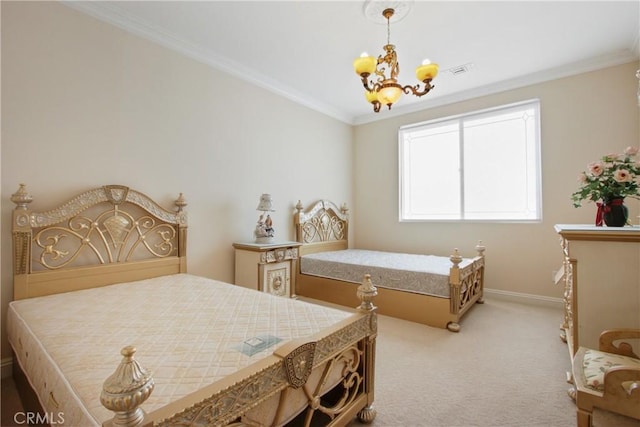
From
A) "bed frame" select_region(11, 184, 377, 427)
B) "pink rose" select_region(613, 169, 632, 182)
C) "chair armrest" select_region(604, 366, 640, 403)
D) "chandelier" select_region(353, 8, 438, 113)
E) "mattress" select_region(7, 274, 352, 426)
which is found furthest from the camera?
"chandelier" select_region(353, 8, 438, 113)

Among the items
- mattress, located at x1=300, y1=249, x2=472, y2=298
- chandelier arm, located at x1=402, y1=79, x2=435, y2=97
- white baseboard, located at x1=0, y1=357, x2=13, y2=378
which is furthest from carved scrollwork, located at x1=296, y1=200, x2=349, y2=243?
white baseboard, located at x1=0, y1=357, x2=13, y2=378

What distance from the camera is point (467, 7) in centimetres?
240

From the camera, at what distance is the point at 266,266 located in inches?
121

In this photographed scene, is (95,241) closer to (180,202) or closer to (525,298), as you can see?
(180,202)

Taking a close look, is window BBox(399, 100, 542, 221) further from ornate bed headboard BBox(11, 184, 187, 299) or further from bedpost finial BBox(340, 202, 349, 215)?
ornate bed headboard BBox(11, 184, 187, 299)

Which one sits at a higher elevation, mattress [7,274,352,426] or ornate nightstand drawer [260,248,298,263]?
ornate nightstand drawer [260,248,298,263]

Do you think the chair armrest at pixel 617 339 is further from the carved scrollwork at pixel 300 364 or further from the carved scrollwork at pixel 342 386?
the carved scrollwork at pixel 300 364

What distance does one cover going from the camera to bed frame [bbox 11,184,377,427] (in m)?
0.80

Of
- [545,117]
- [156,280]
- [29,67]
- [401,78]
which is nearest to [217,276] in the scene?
[156,280]

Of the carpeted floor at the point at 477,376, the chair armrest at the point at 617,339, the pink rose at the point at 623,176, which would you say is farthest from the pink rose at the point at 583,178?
the carpeted floor at the point at 477,376

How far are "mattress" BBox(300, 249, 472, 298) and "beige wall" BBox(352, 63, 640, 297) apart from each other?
0.75 metres

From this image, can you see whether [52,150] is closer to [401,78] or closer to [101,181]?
[101,181]

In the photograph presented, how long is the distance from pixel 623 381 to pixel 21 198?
3.48m

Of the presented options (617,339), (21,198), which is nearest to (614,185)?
(617,339)
